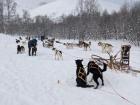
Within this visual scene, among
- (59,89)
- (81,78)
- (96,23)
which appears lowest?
(59,89)

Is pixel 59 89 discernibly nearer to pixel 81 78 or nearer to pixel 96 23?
pixel 81 78

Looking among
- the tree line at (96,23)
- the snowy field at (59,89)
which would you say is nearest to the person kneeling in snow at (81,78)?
the snowy field at (59,89)

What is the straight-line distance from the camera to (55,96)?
37.7ft

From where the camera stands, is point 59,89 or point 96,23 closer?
point 59,89

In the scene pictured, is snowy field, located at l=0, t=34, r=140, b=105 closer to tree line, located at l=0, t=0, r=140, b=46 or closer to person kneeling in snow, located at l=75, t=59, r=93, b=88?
person kneeling in snow, located at l=75, t=59, r=93, b=88

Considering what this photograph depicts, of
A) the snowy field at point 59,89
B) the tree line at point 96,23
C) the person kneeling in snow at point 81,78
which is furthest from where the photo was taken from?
the tree line at point 96,23

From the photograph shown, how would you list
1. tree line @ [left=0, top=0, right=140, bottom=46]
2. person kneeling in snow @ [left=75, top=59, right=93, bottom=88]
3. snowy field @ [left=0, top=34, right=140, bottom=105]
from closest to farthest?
snowy field @ [left=0, top=34, right=140, bottom=105] → person kneeling in snow @ [left=75, top=59, right=93, bottom=88] → tree line @ [left=0, top=0, right=140, bottom=46]

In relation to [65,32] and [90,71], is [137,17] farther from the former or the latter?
[90,71]

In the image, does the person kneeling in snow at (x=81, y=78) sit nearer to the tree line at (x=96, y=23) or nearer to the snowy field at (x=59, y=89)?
the snowy field at (x=59, y=89)

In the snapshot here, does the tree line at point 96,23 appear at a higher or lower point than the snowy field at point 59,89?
higher

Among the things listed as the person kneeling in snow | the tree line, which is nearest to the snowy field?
the person kneeling in snow

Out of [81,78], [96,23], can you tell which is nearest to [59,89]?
[81,78]

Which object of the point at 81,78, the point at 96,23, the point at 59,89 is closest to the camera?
the point at 59,89

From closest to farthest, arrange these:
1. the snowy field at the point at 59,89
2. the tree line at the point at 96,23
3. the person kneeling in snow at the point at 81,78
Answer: the snowy field at the point at 59,89, the person kneeling in snow at the point at 81,78, the tree line at the point at 96,23
